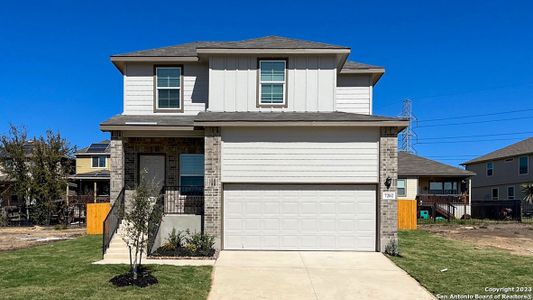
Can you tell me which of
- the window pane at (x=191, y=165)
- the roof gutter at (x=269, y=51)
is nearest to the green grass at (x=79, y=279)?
the window pane at (x=191, y=165)

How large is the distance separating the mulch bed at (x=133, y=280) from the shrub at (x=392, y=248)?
716cm

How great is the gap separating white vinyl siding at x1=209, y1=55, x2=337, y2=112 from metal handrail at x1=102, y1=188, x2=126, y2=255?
4.45 m

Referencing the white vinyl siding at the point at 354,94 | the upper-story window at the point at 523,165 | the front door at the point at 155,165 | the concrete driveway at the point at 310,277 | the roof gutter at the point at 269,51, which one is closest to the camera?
the concrete driveway at the point at 310,277

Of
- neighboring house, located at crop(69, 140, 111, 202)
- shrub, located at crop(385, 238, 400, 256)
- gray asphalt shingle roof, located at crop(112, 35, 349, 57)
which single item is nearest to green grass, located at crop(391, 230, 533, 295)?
shrub, located at crop(385, 238, 400, 256)

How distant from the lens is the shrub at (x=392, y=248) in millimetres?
12220

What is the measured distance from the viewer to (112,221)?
12539 mm

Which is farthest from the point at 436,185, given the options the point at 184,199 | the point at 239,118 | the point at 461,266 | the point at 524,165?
the point at 239,118

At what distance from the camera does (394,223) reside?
12.5m

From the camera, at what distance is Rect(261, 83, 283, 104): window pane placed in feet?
46.6

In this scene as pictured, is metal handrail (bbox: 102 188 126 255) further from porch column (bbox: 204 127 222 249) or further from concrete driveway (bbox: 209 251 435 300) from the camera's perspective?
concrete driveway (bbox: 209 251 435 300)

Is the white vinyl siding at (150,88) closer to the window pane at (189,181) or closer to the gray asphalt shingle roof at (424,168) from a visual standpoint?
the window pane at (189,181)

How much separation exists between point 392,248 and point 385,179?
2.12 m

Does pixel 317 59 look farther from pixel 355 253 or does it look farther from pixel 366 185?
pixel 355 253

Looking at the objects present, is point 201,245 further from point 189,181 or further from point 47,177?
point 47,177
